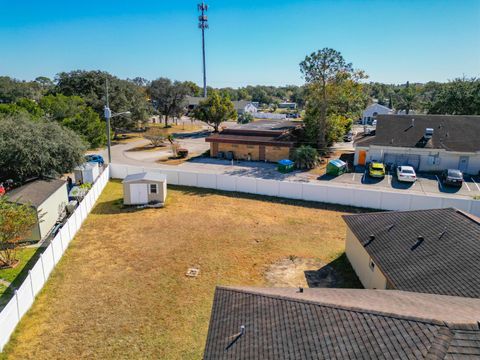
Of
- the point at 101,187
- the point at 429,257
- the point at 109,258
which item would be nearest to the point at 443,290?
the point at 429,257

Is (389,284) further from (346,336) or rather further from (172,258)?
(172,258)

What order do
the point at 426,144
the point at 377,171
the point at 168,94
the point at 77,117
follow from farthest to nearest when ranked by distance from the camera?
the point at 168,94, the point at 77,117, the point at 426,144, the point at 377,171

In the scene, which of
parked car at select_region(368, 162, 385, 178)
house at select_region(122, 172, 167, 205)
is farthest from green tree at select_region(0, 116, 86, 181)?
parked car at select_region(368, 162, 385, 178)

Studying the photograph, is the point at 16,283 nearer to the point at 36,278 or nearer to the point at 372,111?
the point at 36,278

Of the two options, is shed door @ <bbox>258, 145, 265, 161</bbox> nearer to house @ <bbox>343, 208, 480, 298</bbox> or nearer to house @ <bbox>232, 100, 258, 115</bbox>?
house @ <bbox>343, 208, 480, 298</bbox>

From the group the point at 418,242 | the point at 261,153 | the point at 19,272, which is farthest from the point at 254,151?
the point at 19,272
